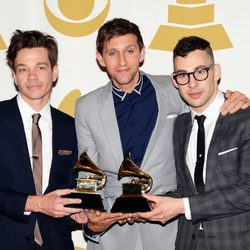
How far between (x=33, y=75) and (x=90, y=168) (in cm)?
68

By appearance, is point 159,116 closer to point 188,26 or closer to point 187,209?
point 187,209

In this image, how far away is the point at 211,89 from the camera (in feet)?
9.74

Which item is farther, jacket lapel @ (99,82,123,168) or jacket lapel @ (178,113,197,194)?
jacket lapel @ (99,82,123,168)

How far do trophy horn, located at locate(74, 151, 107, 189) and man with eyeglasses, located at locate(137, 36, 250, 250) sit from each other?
32 centimetres

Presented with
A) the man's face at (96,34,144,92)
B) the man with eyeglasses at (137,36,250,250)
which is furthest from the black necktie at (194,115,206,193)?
the man's face at (96,34,144,92)

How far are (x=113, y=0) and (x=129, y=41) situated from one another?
100 cm

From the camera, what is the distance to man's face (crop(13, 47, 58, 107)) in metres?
3.16

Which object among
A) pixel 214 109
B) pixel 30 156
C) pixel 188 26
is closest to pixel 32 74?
pixel 30 156

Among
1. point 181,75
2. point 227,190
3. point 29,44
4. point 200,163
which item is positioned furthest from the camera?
point 29,44

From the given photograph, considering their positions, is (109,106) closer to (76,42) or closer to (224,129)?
(224,129)

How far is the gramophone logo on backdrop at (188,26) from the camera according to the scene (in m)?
4.04

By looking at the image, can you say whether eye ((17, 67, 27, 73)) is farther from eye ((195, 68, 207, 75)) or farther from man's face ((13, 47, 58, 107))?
eye ((195, 68, 207, 75))

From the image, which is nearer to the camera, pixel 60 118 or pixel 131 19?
pixel 60 118

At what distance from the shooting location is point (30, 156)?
10.1 feet
